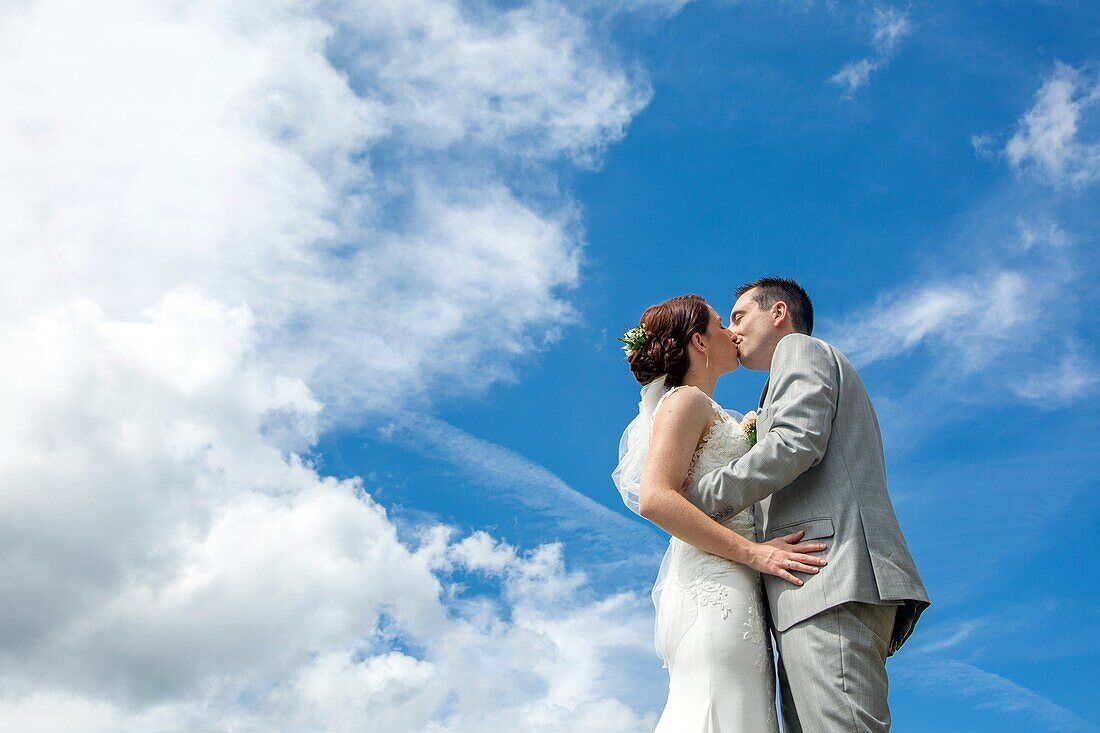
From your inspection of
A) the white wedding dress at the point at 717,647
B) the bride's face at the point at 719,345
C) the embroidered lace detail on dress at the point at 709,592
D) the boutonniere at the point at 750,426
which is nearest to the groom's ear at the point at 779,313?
the bride's face at the point at 719,345

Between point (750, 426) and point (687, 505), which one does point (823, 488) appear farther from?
point (750, 426)

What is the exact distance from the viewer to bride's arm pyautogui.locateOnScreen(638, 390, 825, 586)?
6.03 metres

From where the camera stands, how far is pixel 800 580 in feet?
19.3

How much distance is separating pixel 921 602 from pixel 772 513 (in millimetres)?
1057

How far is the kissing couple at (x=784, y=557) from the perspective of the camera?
223 inches

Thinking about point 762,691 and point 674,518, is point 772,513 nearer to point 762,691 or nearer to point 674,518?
point 674,518

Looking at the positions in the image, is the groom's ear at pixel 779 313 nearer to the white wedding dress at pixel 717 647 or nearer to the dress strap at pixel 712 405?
the dress strap at pixel 712 405

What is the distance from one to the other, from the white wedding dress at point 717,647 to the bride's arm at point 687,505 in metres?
0.21

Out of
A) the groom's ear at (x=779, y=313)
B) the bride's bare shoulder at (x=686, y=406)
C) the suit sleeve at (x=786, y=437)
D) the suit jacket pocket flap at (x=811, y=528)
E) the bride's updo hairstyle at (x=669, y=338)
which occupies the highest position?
the groom's ear at (x=779, y=313)

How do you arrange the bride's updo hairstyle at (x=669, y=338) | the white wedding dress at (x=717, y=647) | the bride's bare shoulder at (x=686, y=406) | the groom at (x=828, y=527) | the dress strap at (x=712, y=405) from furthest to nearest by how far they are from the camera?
the bride's updo hairstyle at (x=669, y=338) < the dress strap at (x=712, y=405) < the bride's bare shoulder at (x=686, y=406) < the white wedding dress at (x=717, y=647) < the groom at (x=828, y=527)

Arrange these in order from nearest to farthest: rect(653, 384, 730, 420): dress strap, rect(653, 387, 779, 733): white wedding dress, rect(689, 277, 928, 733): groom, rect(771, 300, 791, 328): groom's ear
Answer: rect(689, 277, 928, 733): groom, rect(653, 387, 779, 733): white wedding dress, rect(653, 384, 730, 420): dress strap, rect(771, 300, 791, 328): groom's ear

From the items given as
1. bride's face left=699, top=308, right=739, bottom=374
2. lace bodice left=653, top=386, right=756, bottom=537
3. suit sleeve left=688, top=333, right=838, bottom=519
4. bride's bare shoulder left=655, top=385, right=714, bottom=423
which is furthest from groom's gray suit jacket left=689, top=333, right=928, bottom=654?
bride's face left=699, top=308, right=739, bottom=374

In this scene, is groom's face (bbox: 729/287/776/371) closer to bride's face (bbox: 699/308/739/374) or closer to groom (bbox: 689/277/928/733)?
bride's face (bbox: 699/308/739/374)

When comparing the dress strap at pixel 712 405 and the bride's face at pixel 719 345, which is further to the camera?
the bride's face at pixel 719 345
